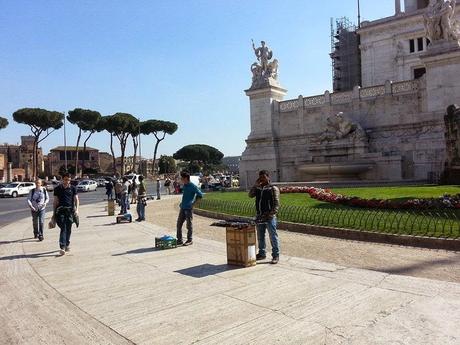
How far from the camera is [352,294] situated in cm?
602

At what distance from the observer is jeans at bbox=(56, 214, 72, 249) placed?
995cm

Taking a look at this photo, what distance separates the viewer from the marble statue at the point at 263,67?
34000mm

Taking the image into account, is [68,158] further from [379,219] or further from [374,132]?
[379,219]

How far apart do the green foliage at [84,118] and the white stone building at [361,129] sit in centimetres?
4953

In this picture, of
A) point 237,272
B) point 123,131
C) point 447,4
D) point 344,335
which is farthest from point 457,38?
point 123,131

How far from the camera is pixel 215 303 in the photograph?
19.1ft

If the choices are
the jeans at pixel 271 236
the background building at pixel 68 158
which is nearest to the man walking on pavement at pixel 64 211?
the jeans at pixel 271 236

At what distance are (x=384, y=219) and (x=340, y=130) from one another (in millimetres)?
17907

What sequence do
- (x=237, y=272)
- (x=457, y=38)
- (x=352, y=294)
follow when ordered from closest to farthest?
(x=352, y=294)
(x=237, y=272)
(x=457, y=38)

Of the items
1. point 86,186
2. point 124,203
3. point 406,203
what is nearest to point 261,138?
point 124,203

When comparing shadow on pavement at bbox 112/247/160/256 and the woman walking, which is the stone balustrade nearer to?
shadow on pavement at bbox 112/247/160/256

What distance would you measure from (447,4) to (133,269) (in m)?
25.5

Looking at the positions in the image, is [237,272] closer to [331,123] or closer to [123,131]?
[331,123]

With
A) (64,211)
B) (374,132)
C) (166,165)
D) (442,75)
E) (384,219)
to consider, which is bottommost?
(384,219)
